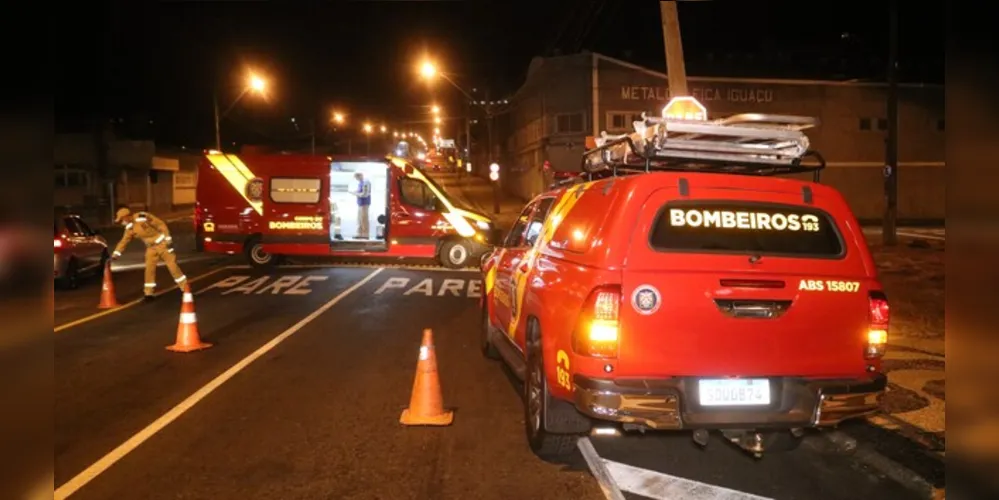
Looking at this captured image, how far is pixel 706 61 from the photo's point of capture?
47.5m

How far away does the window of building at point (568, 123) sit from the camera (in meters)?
36.8

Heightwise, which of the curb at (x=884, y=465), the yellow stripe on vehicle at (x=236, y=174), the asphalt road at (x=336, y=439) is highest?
the yellow stripe on vehicle at (x=236, y=174)

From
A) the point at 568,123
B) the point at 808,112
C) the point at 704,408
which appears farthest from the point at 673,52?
the point at 808,112

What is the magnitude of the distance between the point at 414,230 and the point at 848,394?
15.2m

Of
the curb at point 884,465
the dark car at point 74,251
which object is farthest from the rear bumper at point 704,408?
the dark car at point 74,251

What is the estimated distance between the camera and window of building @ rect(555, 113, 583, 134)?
121ft

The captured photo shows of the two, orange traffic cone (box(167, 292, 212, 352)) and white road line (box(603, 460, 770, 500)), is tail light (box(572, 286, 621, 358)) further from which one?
orange traffic cone (box(167, 292, 212, 352))

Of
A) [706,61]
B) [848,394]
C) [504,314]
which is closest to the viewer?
[848,394]

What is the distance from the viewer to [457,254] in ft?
64.4

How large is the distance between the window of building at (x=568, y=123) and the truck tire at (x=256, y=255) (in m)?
20.2

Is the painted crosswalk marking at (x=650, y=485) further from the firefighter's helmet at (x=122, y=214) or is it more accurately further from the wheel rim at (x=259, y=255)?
the wheel rim at (x=259, y=255)

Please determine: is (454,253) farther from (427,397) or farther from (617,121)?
(617,121)

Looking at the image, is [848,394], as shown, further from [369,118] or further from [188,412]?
[369,118]
